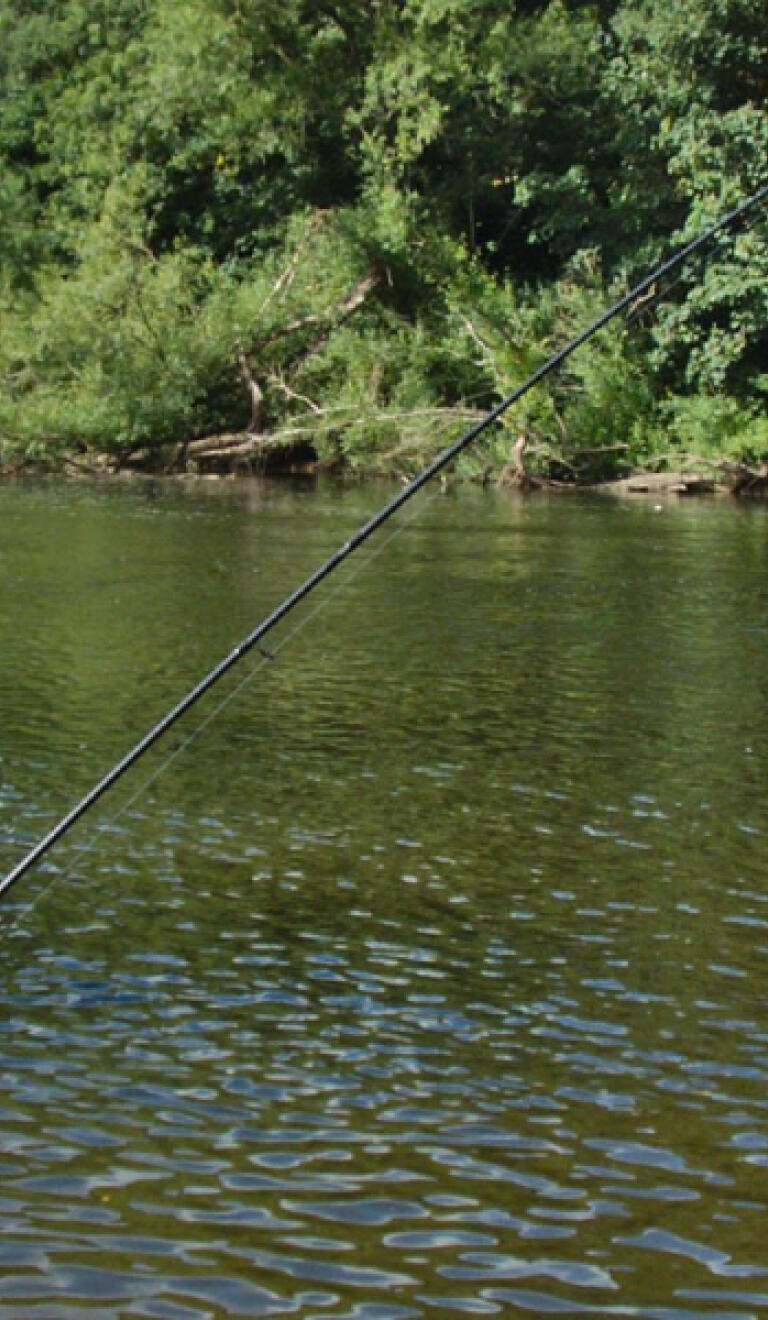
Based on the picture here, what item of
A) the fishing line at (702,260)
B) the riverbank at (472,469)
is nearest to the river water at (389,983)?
the riverbank at (472,469)

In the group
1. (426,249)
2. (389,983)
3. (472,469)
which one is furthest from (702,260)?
(389,983)

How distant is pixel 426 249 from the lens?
Result: 3975cm

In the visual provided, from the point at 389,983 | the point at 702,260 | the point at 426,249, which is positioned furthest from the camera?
the point at 426,249

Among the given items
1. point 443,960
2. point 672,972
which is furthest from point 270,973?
point 672,972

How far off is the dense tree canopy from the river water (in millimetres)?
19662

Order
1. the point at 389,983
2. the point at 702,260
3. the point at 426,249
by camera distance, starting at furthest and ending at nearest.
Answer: the point at 426,249
the point at 702,260
the point at 389,983

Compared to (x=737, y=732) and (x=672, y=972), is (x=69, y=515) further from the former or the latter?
(x=672, y=972)

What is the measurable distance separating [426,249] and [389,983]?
108 feet

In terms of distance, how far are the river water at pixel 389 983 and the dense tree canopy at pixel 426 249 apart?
64.5ft

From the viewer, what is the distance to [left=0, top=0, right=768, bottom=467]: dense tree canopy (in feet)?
119

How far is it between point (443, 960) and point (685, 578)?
14.4m

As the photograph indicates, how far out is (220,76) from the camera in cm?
4025

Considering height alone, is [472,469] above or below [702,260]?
below

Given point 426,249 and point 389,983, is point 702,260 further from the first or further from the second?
point 389,983
